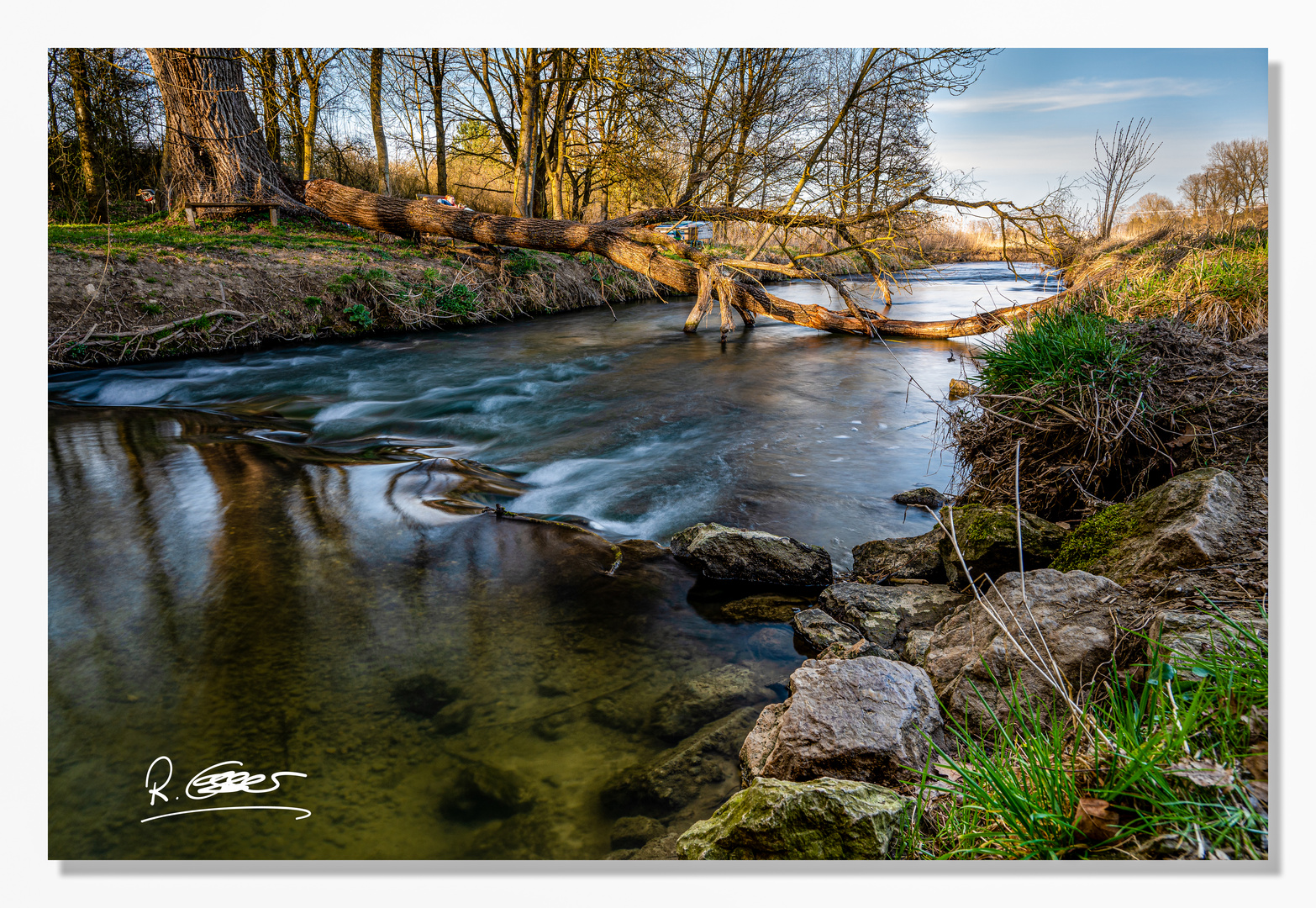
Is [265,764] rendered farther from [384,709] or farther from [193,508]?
[193,508]

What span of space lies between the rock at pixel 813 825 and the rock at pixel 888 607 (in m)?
1.28

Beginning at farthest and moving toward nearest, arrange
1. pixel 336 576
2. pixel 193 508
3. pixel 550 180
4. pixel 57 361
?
pixel 550 180, pixel 57 361, pixel 193 508, pixel 336 576

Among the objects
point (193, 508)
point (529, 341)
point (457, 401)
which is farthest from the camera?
point (529, 341)

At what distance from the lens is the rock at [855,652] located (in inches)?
98.8

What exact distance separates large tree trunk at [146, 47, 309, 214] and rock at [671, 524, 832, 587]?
7571mm

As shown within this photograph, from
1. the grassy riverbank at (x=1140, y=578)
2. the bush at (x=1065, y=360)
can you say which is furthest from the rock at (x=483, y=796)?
the bush at (x=1065, y=360)

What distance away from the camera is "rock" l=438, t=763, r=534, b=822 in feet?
6.10

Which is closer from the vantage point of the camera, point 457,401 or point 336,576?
point 336,576

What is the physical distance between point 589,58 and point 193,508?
691 centimetres

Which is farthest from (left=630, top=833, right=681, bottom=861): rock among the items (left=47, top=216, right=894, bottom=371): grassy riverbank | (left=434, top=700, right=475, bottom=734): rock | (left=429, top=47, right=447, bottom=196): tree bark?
(left=429, top=47, right=447, bottom=196): tree bark

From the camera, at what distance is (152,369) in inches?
280

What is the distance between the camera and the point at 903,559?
3.42 metres

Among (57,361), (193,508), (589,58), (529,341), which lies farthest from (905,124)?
(57,361)
